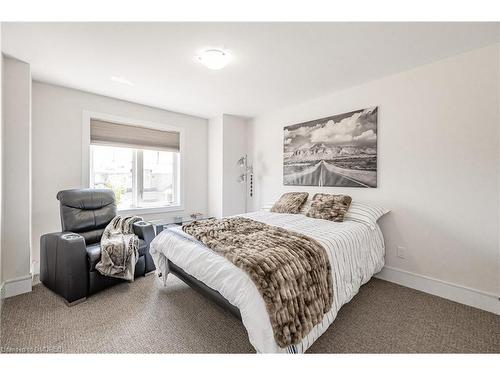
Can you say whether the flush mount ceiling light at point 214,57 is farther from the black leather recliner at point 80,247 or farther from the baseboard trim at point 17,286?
the baseboard trim at point 17,286

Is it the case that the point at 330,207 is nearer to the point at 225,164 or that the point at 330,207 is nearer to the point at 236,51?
the point at 236,51

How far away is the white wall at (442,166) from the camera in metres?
2.07

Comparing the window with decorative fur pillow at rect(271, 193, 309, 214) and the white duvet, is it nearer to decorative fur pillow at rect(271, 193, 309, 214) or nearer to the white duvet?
the white duvet

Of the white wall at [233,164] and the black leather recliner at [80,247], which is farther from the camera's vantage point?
the white wall at [233,164]

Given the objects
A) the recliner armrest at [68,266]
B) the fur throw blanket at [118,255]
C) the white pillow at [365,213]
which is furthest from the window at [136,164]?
the white pillow at [365,213]

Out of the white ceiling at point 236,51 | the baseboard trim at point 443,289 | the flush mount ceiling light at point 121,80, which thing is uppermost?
the flush mount ceiling light at point 121,80

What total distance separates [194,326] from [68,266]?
132 centimetres

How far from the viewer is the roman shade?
3318 millimetres

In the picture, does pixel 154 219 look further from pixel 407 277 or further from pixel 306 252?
pixel 407 277

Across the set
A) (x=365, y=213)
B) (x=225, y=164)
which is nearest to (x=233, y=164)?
(x=225, y=164)

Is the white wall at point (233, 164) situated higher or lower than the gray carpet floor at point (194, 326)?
higher

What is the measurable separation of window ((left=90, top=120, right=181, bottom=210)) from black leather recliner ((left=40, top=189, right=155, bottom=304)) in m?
0.64

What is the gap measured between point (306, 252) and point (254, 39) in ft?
5.90

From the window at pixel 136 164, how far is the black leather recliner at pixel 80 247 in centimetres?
64
